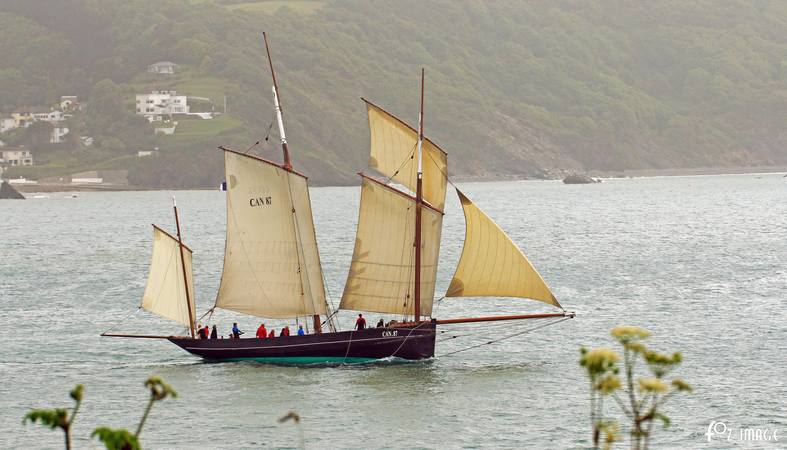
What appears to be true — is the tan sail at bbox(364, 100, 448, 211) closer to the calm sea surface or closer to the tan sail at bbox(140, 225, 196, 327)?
the calm sea surface

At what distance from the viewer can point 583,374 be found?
60406 mm

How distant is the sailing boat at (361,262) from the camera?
6047 cm

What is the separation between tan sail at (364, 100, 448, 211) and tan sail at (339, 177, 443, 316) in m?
0.84

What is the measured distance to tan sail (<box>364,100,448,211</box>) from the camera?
62.1 m

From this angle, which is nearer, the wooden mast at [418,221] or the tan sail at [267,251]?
the wooden mast at [418,221]

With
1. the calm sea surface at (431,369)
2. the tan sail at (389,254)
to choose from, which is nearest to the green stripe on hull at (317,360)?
the calm sea surface at (431,369)

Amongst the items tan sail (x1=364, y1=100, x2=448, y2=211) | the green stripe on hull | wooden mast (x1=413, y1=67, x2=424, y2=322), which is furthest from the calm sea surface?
tan sail (x1=364, y1=100, x2=448, y2=211)

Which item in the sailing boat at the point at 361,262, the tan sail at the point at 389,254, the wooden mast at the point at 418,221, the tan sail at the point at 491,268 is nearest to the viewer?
the tan sail at the point at 491,268

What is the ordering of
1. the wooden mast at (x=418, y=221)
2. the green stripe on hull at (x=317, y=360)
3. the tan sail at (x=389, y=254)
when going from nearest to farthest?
the wooden mast at (x=418, y=221) → the tan sail at (x=389, y=254) → the green stripe on hull at (x=317, y=360)

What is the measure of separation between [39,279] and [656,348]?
56834mm
